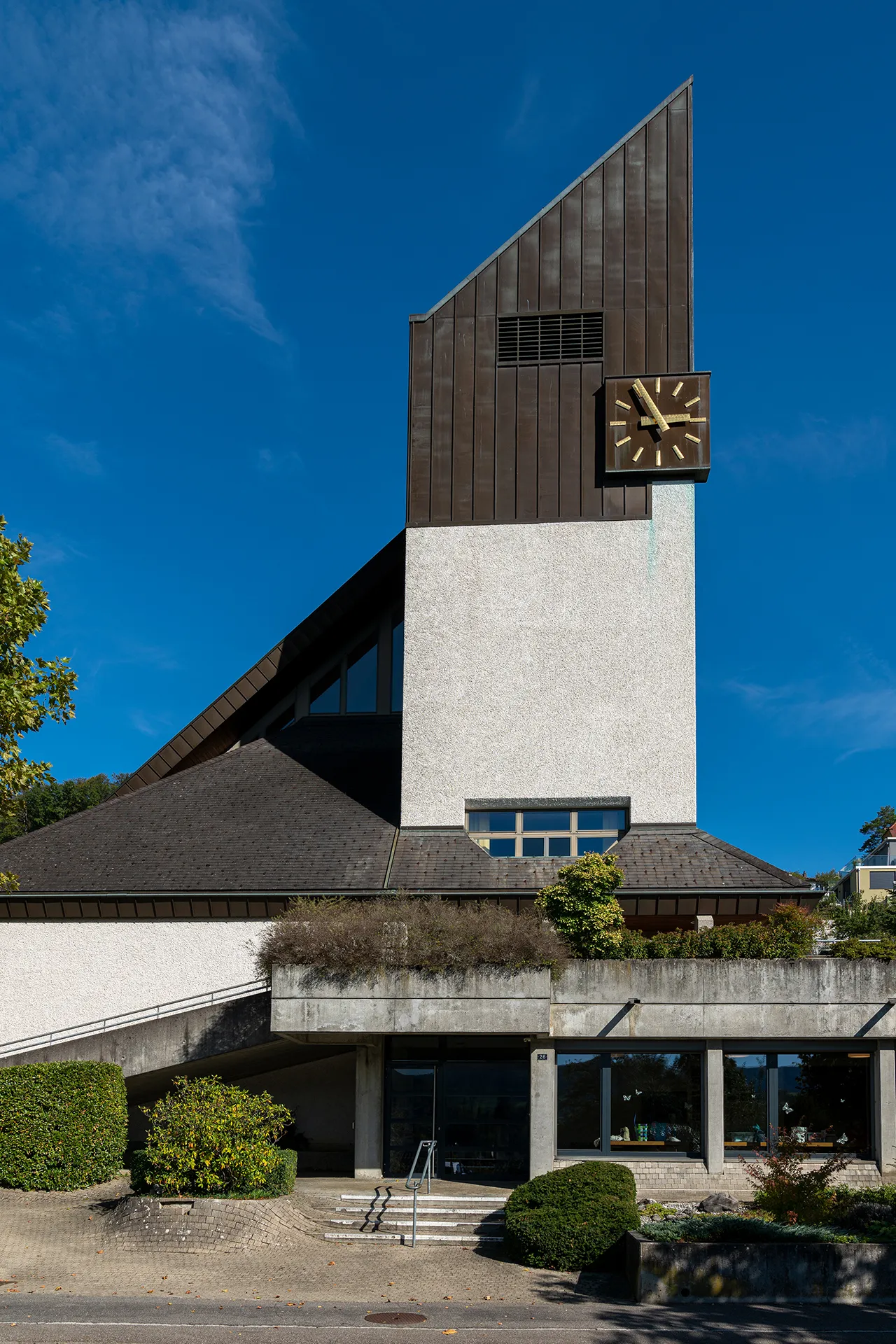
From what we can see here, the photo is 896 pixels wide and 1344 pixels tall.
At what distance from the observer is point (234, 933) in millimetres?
23953

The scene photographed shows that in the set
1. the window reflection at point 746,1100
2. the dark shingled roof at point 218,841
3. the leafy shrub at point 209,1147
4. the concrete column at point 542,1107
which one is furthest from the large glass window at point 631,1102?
the dark shingled roof at point 218,841

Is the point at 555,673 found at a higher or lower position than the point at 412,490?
lower

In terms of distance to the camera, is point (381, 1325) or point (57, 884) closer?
point (381, 1325)

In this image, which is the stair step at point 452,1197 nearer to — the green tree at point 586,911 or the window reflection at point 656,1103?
the window reflection at point 656,1103

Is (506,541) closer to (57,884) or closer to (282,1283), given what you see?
(57,884)

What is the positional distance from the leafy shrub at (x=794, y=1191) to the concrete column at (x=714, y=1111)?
7.70 ft

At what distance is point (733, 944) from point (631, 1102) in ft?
9.56

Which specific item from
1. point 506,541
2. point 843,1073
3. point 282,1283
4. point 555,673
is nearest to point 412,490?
point 506,541

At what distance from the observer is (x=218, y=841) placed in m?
25.3

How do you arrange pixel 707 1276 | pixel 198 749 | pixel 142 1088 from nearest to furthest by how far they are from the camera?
pixel 707 1276, pixel 142 1088, pixel 198 749

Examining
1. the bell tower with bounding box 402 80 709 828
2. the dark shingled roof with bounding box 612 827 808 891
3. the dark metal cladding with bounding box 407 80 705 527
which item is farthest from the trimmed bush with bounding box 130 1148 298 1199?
the dark metal cladding with bounding box 407 80 705 527

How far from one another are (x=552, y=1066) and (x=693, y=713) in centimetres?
826

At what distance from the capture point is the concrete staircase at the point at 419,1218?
17.1 metres

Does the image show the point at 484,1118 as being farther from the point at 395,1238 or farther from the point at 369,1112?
the point at 395,1238
